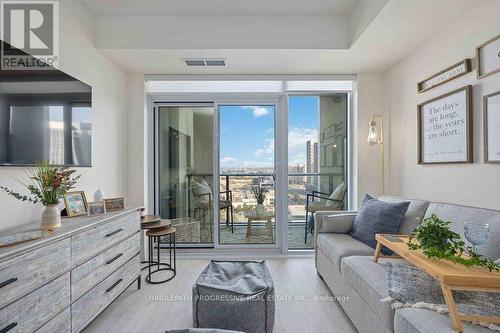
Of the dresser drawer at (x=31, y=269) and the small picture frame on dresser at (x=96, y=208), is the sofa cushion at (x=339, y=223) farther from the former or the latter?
the dresser drawer at (x=31, y=269)

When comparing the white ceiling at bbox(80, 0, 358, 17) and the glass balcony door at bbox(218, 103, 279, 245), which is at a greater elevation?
the white ceiling at bbox(80, 0, 358, 17)

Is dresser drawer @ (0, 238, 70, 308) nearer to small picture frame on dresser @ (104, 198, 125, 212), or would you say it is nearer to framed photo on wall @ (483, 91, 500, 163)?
small picture frame on dresser @ (104, 198, 125, 212)

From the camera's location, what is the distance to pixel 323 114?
3443 mm

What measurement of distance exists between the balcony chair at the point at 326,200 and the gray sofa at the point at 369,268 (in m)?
0.72

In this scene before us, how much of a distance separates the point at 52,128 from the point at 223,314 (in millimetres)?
1804

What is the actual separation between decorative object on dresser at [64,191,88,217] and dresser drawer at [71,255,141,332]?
57cm

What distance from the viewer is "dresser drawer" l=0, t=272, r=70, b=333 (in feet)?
3.79

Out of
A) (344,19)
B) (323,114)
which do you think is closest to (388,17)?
(344,19)

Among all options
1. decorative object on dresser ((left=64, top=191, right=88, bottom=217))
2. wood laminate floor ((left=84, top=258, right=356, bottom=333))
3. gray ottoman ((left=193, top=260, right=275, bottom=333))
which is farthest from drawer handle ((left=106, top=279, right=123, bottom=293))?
gray ottoman ((left=193, top=260, right=275, bottom=333))

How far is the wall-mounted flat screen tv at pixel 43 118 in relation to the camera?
152cm

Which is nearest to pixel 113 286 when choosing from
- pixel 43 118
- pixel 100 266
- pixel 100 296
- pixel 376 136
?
pixel 100 296

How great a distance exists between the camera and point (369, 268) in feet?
5.64

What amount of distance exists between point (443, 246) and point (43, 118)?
8.71 feet

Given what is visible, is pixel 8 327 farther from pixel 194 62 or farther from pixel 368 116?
pixel 368 116
